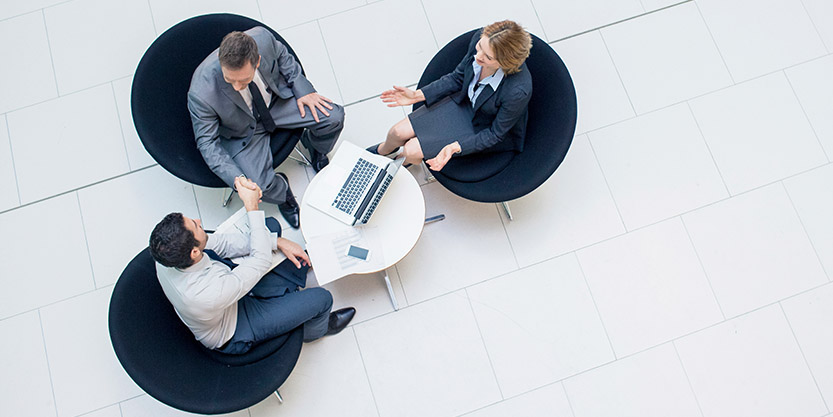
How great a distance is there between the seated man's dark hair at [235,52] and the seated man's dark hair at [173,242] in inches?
24.5

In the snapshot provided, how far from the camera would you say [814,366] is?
120 inches

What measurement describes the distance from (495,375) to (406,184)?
107cm

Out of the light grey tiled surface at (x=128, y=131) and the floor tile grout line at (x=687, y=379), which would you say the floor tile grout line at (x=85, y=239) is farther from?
the floor tile grout line at (x=687, y=379)

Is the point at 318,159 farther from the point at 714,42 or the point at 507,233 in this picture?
the point at 714,42

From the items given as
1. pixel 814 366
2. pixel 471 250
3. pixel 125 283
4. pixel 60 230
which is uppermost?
pixel 60 230

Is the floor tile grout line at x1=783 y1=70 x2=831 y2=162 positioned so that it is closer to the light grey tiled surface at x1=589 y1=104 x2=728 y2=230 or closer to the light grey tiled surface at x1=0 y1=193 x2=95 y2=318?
the light grey tiled surface at x1=589 y1=104 x2=728 y2=230

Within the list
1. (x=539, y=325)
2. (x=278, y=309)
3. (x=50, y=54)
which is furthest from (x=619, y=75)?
(x=50, y=54)

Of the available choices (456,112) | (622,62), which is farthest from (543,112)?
(622,62)

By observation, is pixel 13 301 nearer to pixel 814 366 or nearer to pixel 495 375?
pixel 495 375

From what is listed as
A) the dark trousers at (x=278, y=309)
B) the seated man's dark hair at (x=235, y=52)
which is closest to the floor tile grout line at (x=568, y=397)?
the dark trousers at (x=278, y=309)

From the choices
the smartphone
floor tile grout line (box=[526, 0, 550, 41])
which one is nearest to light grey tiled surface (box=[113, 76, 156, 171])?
the smartphone

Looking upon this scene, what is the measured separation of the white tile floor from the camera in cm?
296

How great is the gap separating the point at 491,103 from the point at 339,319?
1.29 meters

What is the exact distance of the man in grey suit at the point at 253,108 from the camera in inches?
94.3
